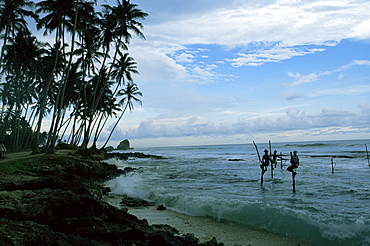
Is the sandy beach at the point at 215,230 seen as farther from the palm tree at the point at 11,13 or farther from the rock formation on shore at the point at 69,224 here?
the palm tree at the point at 11,13

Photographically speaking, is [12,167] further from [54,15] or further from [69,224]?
[54,15]

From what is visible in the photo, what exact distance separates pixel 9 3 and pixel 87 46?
8.93 metres

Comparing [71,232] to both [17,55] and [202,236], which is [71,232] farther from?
[17,55]

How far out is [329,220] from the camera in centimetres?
661

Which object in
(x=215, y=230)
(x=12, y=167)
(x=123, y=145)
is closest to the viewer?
(x=215, y=230)

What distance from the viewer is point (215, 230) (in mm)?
6586

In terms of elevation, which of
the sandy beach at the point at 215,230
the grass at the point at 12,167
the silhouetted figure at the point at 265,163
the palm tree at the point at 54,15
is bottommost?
the sandy beach at the point at 215,230

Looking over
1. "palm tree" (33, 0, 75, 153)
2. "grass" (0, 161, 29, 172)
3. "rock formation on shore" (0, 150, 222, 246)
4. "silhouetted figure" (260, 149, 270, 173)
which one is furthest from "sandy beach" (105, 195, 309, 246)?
"palm tree" (33, 0, 75, 153)

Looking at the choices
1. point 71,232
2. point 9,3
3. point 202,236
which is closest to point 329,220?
point 202,236

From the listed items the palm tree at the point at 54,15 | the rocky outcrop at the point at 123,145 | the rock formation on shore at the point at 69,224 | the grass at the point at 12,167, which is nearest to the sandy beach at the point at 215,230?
the rock formation on shore at the point at 69,224

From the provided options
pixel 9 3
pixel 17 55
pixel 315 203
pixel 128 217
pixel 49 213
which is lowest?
pixel 315 203

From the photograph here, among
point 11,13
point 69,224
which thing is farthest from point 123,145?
point 69,224

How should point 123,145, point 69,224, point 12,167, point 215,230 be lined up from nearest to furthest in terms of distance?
1. point 69,224
2. point 215,230
3. point 12,167
4. point 123,145

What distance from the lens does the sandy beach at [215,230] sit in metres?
5.81
